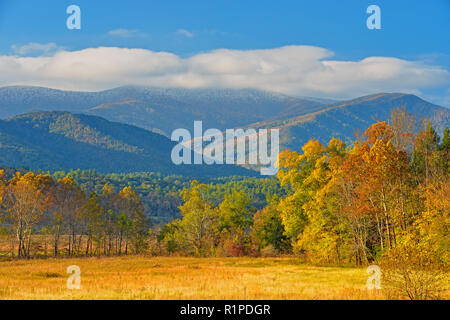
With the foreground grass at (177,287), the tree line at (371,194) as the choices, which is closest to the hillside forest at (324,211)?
the tree line at (371,194)

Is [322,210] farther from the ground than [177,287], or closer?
farther from the ground

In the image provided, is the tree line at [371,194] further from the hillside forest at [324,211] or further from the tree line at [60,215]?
the tree line at [60,215]

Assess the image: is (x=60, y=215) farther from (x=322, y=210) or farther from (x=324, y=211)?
(x=324, y=211)

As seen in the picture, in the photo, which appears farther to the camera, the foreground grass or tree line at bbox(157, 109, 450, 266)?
tree line at bbox(157, 109, 450, 266)

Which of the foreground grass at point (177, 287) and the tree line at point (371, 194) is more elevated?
the tree line at point (371, 194)

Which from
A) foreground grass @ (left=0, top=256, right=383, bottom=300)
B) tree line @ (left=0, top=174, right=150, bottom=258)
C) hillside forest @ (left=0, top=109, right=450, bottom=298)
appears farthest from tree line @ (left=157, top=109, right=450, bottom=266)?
tree line @ (left=0, top=174, right=150, bottom=258)

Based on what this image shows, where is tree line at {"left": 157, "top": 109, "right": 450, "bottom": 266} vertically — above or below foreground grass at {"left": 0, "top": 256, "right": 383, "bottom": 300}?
above

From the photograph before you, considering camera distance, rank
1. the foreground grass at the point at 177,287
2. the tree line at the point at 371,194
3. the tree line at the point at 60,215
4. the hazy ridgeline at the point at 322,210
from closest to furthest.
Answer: the foreground grass at the point at 177,287
the tree line at the point at 371,194
the hazy ridgeline at the point at 322,210
the tree line at the point at 60,215

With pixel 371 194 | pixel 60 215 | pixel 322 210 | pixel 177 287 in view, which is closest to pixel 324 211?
pixel 322 210

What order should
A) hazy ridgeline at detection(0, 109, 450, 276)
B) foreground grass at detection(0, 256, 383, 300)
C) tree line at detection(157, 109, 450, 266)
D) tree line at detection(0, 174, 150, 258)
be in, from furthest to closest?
tree line at detection(0, 174, 150, 258)
hazy ridgeline at detection(0, 109, 450, 276)
tree line at detection(157, 109, 450, 266)
foreground grass at detection(0, 256, 383, 300)

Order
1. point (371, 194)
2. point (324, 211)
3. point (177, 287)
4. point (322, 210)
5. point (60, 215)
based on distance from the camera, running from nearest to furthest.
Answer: point (177, 287), point (371, 194), point (324, 211), point (322, 210), point (60, 215)

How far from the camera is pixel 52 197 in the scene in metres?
71.1

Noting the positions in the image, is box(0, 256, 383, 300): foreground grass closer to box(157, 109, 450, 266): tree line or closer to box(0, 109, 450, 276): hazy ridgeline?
box(0, 109, 450, 276): hazy ridgeline

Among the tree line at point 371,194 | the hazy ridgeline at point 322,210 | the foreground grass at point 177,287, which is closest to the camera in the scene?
the foreground grass at point 177,287
